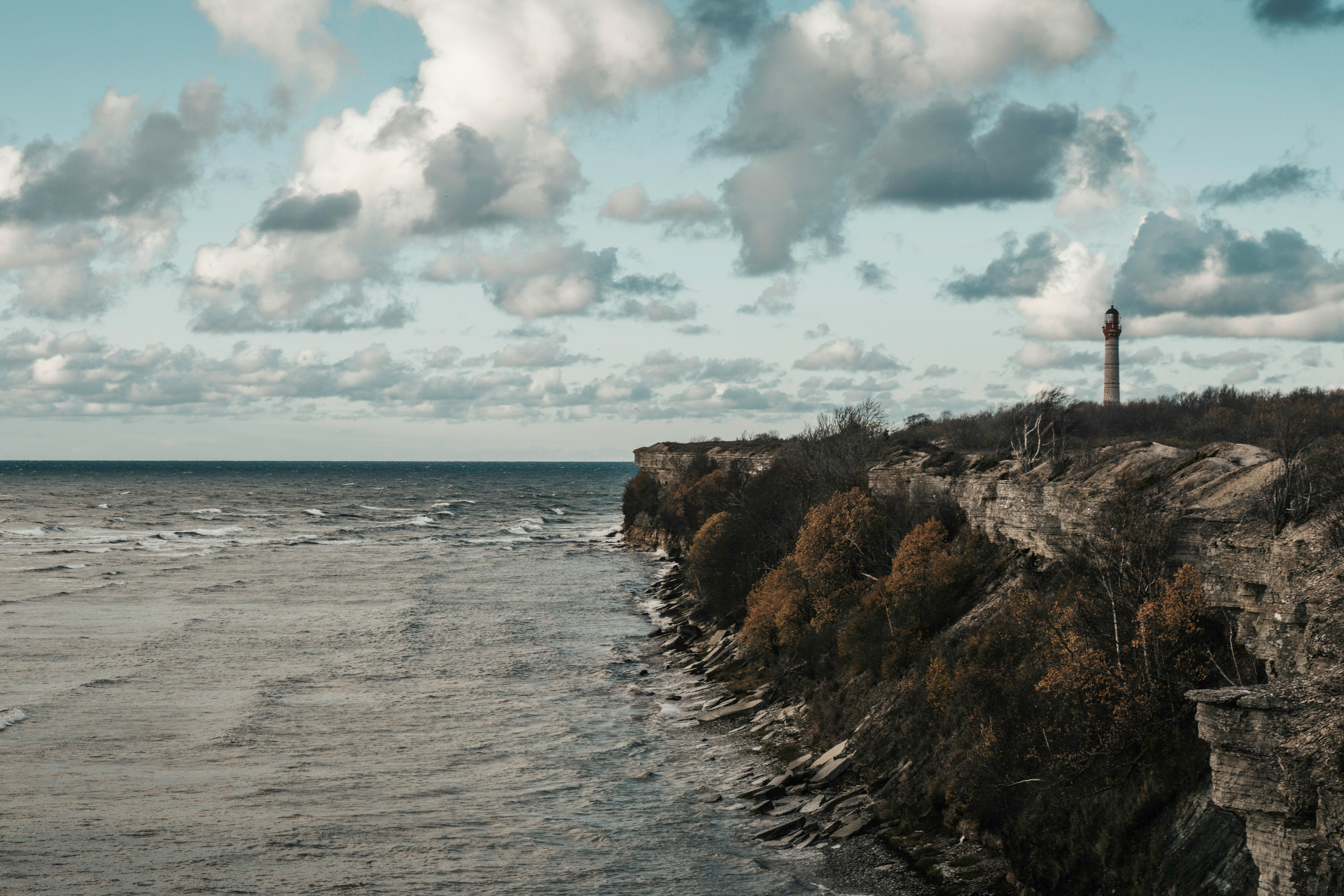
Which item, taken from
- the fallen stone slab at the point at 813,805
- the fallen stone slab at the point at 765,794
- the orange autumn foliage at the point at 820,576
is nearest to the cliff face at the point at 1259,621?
the orange autumn foliage at the point at 820,576

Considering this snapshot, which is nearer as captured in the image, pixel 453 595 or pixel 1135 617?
pixel 1135 617

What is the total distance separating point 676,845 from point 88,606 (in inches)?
1993

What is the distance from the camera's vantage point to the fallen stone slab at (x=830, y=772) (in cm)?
2739

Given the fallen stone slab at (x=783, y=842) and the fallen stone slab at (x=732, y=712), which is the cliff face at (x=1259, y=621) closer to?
the fallen stone slab at (x=783, y=842)

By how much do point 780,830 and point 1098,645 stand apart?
9482 mm

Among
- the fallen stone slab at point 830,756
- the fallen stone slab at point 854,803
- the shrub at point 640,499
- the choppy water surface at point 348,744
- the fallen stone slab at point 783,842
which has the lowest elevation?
the choppy water surface at point 348,744

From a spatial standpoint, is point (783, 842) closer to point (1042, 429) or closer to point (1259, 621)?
point (1259, 621)

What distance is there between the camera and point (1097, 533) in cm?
2689

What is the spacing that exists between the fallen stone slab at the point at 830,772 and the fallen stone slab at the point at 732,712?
7613 mm

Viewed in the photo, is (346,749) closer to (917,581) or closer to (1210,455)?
(917,581)

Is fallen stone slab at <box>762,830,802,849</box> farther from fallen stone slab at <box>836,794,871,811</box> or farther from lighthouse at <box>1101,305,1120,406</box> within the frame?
lighthouse at <box>1101,305,1120,406</box>

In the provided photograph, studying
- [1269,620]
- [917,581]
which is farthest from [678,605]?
[1269,620]

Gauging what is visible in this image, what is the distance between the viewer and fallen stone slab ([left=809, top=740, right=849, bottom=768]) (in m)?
28.4

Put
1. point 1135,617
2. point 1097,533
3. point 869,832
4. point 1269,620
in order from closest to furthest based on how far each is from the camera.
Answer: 1. point 1269,620
2. point 1135,617
3. point 869,832
4. point 1097,533
